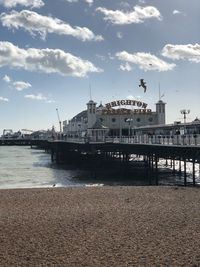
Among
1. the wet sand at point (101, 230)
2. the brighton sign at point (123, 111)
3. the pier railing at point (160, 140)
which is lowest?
the wet sand at point (101, 230)

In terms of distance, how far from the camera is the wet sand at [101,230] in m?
13.9

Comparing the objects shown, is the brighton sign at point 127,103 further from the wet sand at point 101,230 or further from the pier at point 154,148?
the wet sand at point 101,230

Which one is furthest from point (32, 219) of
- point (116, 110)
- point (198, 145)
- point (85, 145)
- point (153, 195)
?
point (116, 110)

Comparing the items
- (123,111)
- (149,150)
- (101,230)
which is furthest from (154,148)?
(123,111)

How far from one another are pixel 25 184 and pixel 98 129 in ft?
121

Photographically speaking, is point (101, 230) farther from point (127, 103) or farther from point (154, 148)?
point (127, 103)

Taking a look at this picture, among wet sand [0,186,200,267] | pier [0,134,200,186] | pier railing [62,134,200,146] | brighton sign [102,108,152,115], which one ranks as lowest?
wet sand [0,186,200,267]

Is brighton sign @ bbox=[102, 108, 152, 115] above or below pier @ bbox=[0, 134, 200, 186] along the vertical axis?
above

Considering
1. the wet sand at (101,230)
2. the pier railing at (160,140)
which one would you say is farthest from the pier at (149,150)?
the wet sand at (101,230)

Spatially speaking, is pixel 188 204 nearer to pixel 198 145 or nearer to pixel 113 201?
pixel 113 201

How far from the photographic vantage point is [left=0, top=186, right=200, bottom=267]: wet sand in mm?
13938

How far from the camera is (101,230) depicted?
17.2m

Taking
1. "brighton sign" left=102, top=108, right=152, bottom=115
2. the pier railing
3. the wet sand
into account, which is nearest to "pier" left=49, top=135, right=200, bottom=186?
the pier railing

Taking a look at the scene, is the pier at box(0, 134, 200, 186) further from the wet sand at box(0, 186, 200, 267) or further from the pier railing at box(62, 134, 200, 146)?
the wet sand at box(0, 186, 200, 267)
